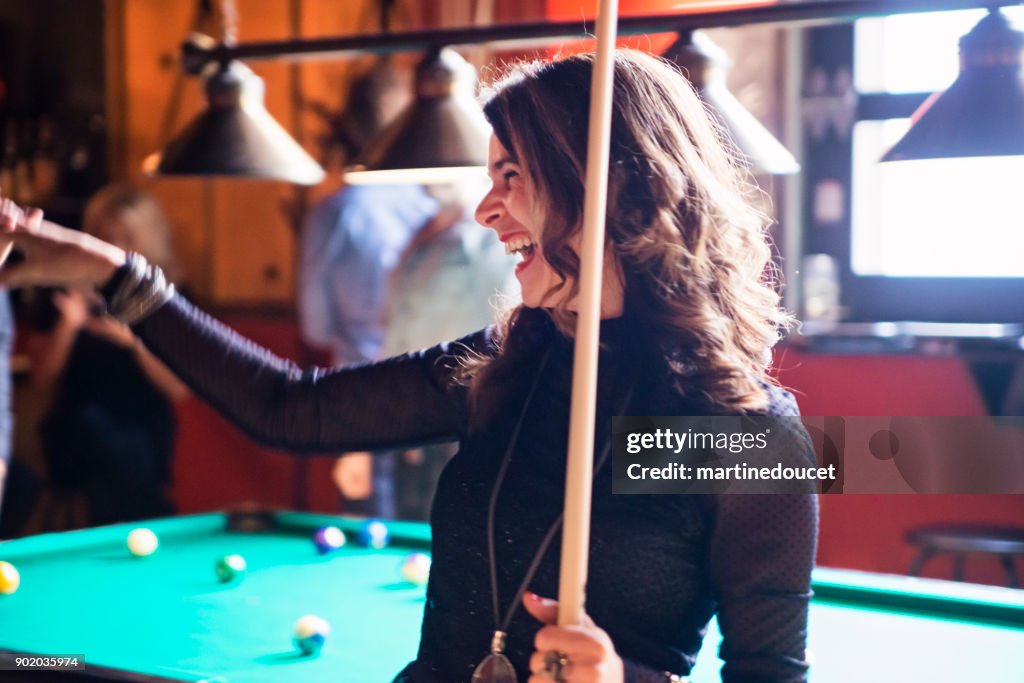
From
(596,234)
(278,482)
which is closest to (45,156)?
(278,482)

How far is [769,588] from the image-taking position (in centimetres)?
117

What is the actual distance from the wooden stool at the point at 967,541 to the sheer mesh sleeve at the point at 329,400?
7.57 feet

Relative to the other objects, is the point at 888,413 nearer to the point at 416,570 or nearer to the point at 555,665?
the point at 416,570

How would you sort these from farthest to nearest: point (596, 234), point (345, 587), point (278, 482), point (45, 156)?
point (45, 156)
point (278, 482)
point (345, 587)
point (596, 234)

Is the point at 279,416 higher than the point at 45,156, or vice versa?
the point at 45,156

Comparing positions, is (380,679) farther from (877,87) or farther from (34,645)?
(877,87)

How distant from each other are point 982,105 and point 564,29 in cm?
77

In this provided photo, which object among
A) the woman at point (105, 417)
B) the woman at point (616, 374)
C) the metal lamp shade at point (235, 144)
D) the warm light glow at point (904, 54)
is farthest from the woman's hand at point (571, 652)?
the warm light glow at point (904, 54)

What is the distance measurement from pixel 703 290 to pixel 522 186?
243 mm

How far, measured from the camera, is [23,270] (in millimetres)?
1416

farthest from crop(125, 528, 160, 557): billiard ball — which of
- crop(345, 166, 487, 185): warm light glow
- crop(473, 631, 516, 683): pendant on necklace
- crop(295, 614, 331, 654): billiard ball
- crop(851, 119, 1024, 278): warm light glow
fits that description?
crop(851, 119, 1024, 278): warm light glow

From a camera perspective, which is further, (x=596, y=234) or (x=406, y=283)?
(x=406, y=283)

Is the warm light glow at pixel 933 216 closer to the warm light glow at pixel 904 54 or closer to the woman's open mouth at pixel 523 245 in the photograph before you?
the warm light glow at pixel 904 54

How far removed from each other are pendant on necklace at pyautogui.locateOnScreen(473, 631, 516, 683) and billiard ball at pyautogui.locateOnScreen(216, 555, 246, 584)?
3.41 ft
